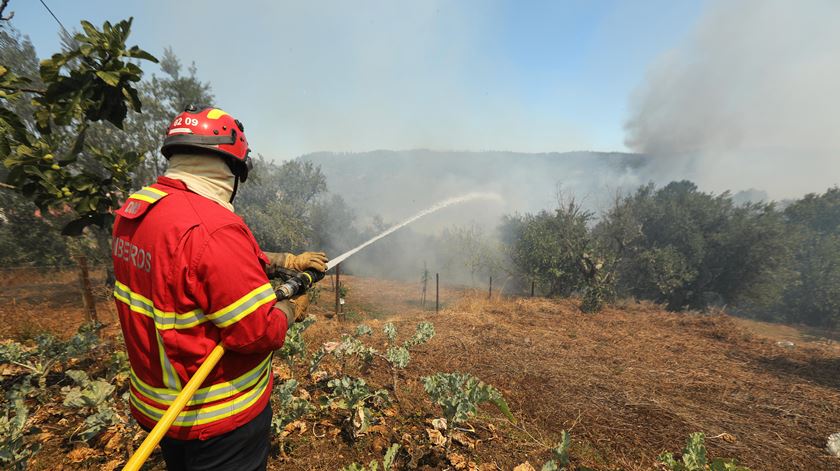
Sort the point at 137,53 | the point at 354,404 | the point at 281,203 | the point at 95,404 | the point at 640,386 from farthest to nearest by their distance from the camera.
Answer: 1. the point at 281,203
2. the point at 640,386
3. the point at 354,404
4. the point at 95,404
5. the point at 137,53

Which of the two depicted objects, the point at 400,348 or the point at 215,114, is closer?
the point at 215,114

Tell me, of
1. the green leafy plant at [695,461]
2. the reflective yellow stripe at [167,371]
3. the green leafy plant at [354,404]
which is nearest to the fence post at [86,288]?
the green leafy plant at [354,404]

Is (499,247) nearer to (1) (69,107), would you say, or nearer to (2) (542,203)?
(1) (69,107)

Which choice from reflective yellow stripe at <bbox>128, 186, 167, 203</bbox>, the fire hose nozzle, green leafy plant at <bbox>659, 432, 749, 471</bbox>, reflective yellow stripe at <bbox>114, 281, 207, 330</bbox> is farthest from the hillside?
reflective yellow stripe at <bbox>114, 281, 207, 330</bbox>

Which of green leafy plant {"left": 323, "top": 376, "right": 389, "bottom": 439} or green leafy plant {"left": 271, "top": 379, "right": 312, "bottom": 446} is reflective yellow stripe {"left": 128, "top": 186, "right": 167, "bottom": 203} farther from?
green leafy plant {"left": 323, "top": 376, "right": 389, "bottom": 439}

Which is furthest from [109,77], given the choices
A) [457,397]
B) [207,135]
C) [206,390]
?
[457,397]

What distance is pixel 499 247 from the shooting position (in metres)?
33.0

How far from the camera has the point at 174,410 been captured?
4.81ft

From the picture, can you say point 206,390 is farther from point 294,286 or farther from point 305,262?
point 305,262

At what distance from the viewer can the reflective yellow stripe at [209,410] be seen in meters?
1.65

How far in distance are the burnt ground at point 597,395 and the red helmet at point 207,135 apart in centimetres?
344

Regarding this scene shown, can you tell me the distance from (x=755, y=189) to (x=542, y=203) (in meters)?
74.7

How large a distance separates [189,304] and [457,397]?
3.37m

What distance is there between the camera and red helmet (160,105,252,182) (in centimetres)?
181
